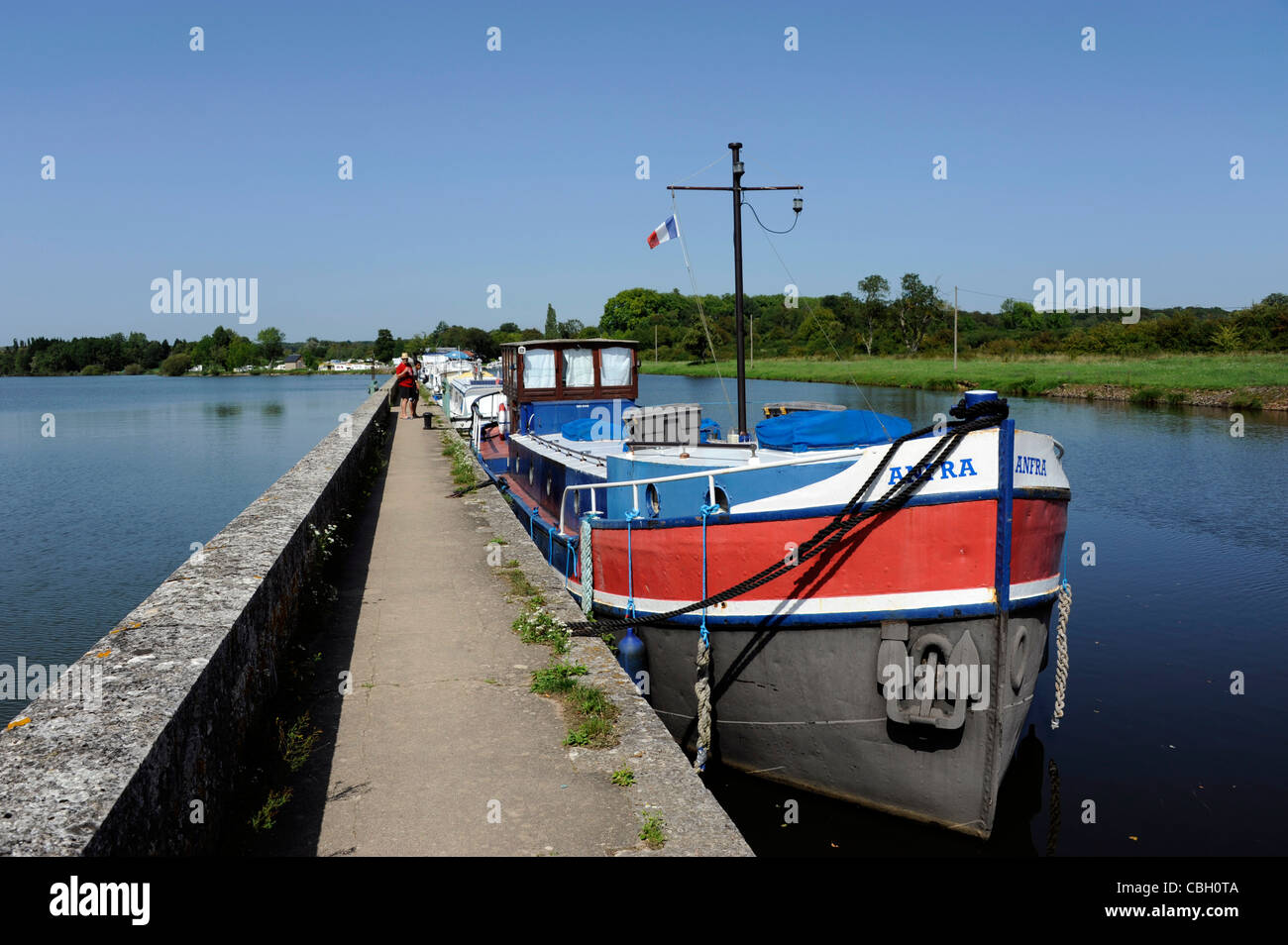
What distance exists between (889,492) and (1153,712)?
5323mm

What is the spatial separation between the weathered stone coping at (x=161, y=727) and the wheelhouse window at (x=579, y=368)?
8949 millimetres

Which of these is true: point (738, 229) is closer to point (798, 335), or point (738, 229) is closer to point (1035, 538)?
point (1035, 538)

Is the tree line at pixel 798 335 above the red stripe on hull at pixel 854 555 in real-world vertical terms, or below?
above

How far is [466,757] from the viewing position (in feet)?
15.8

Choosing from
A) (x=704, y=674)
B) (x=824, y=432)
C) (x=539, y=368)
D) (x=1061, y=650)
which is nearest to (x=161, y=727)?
(x=704, y=674)

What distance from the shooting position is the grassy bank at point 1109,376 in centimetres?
3775

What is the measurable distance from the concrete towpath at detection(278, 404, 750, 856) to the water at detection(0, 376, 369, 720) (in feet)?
16.0

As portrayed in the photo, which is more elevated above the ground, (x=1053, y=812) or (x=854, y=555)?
(x=854, y=555)

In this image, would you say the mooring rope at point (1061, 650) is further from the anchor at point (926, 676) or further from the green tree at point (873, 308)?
the green tree at point (873, 308)

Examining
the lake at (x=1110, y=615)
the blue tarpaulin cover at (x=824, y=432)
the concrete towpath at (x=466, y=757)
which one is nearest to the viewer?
the concrete towpath at (x=466, y=757)

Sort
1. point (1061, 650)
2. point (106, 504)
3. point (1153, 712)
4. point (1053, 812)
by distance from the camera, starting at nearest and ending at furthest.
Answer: point (1061, 650) → point (1053, 812) → point (1153, 712) → point (106, 504)

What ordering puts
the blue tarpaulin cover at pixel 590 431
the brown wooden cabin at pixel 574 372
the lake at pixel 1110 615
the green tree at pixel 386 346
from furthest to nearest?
the green tree at pixel 386 346
the brown wooden cabin at pixel 574 372
the blue tarpaulin cover at pixel 590 431
the lake at pixel 1110 615

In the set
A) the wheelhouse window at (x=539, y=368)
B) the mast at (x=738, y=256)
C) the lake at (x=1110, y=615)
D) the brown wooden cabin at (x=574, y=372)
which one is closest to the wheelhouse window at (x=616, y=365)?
the brown wooden cabin at (x=574, y=372)

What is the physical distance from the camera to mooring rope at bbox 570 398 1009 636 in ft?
20.2
